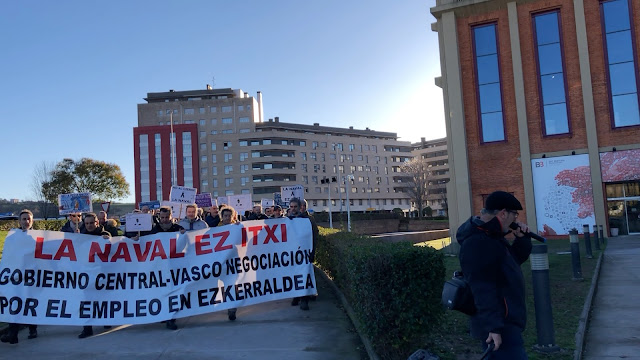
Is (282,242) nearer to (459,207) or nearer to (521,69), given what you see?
(459,207)

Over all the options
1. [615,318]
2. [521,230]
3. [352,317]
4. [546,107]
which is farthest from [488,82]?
[521,230]

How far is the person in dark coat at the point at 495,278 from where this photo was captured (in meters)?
3.31

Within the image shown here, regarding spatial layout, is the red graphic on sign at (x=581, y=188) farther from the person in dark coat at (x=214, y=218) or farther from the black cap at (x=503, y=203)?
the black cap at (x=503, y=203)

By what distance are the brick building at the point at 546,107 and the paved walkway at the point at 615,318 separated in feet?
50.4

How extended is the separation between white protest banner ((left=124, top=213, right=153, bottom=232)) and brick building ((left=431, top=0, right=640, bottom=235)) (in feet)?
69.3

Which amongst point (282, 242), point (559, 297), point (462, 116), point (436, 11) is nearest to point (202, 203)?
point (282, 242)

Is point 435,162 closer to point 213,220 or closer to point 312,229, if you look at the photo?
point 213,220

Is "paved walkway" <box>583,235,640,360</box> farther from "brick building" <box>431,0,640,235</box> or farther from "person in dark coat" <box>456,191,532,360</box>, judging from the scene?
"brick building" <box>431,0,640,235</box>

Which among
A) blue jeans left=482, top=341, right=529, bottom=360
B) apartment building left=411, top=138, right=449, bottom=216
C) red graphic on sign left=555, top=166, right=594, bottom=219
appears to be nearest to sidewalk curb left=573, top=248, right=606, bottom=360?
blue jeans left=482, top=341, right=529, bottom=360

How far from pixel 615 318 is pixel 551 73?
913 inches

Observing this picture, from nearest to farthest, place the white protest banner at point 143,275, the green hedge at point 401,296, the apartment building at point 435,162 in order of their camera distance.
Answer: the green hedge at point 401,296 → the white protest banner at point 143,275 → the apartment building at point 435,162

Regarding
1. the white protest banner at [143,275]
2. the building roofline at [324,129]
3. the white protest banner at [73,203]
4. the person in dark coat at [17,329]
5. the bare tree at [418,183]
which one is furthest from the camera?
the building roofline at [324,129]

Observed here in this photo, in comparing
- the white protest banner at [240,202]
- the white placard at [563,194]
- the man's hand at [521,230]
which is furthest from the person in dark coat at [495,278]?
the white placard at [563,194]

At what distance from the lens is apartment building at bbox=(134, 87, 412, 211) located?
9488 centimetres
